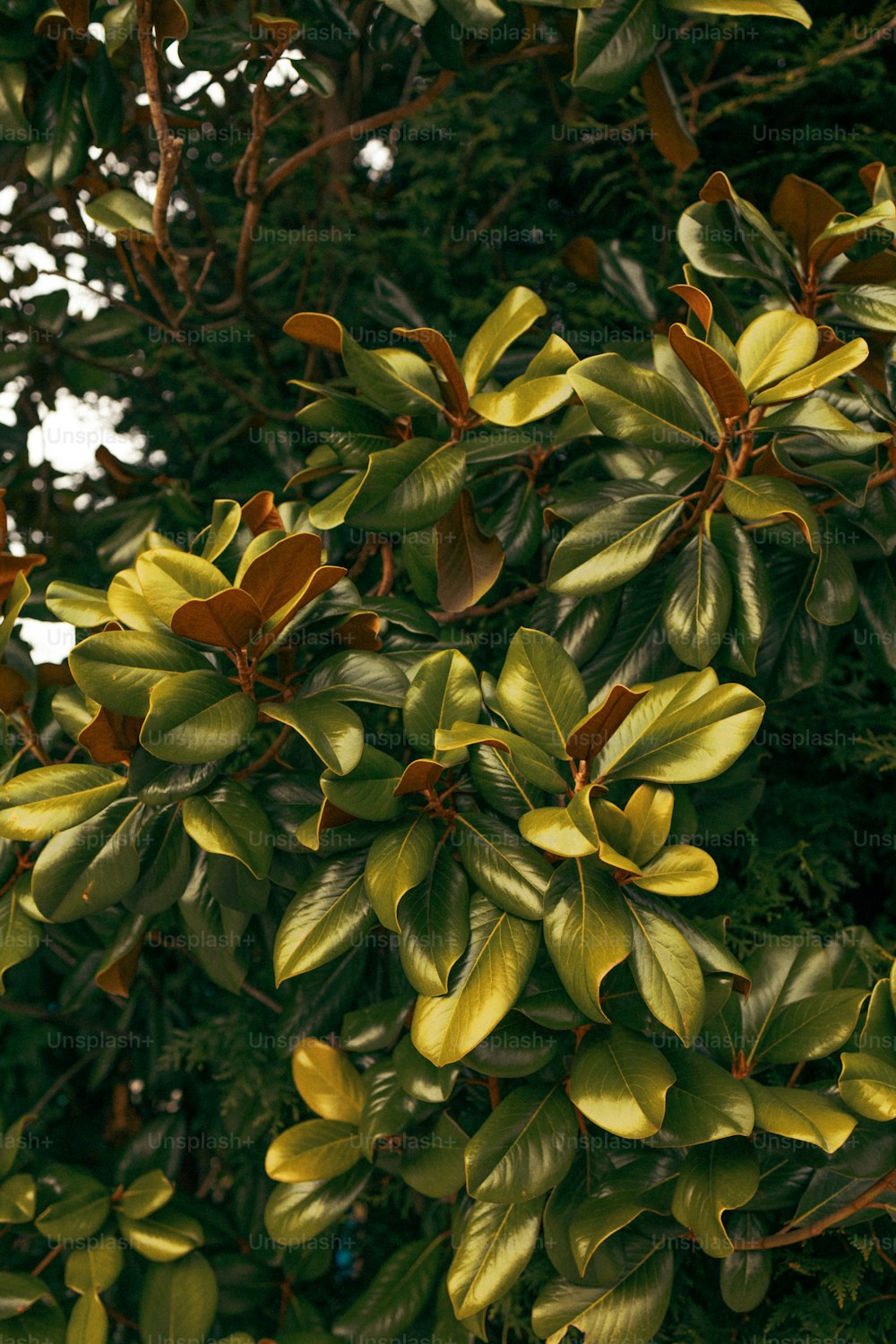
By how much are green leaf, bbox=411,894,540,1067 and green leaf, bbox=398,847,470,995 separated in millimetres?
14

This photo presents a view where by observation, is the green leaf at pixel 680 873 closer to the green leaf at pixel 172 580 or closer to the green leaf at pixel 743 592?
the green leaf at pixel 743 592

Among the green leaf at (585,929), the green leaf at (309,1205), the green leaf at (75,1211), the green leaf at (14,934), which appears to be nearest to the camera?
the green leaf at (585,929)

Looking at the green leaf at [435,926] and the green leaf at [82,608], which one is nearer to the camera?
the green leaf at [435,926]

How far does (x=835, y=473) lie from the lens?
97 centimetres

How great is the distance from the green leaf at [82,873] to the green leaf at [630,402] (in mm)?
594

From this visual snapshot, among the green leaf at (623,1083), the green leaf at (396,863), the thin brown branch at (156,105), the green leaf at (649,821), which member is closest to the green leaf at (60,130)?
the thin brown branch at (156,105)

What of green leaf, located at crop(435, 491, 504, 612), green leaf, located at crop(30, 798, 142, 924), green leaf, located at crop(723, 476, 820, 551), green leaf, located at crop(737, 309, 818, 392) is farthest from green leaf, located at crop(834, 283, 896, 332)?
green leaf, located at crop(30, 798, 142, 924)

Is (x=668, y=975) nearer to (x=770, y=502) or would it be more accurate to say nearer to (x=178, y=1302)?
(x=770, y=502)

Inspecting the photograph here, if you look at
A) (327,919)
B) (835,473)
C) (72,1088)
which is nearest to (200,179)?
(835,473)

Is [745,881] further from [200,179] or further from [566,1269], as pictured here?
[200,179]

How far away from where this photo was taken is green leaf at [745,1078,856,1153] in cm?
83

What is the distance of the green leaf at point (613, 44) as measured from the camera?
97 centimetres

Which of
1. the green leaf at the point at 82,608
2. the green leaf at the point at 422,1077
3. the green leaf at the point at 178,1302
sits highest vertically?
the green leaf at the point at 82,608

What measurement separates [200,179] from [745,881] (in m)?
1.58
